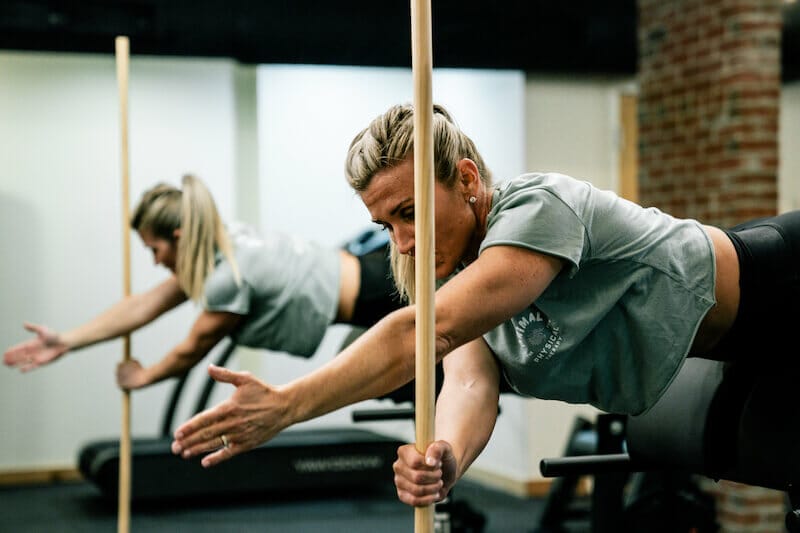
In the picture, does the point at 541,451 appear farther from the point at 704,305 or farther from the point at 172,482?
the point at 704,305

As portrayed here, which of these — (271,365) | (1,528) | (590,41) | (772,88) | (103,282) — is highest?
(590,41)

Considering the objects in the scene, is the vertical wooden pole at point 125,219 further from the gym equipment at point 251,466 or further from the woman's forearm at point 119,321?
the gym equipment at point 251,466

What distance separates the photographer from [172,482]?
4.88 meters

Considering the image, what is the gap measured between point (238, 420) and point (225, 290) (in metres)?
2.04

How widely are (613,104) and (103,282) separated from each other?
9.52 ft

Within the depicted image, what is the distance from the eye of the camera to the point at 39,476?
540 cm

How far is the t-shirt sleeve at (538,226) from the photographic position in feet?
4.60

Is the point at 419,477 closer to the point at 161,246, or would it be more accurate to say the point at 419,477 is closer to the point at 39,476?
the point at 161,246

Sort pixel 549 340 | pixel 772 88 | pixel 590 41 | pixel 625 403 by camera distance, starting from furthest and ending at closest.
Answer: pixel 590 41 < pixel 772 88 < pixel 625 403 < pixel 549 340

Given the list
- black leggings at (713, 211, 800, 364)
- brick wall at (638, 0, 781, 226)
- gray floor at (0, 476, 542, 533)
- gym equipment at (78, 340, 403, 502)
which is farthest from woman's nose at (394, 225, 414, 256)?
gym equipment at (78, 340, 403, 502)

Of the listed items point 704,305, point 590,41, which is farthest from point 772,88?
point 704,305

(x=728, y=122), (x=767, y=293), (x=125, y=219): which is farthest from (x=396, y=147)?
(x=728, y=122)

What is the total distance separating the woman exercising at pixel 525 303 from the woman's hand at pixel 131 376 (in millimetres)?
1547

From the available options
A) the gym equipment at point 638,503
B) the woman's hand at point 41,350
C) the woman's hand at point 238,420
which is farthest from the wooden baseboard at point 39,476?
the woman's hand at point 238,420
